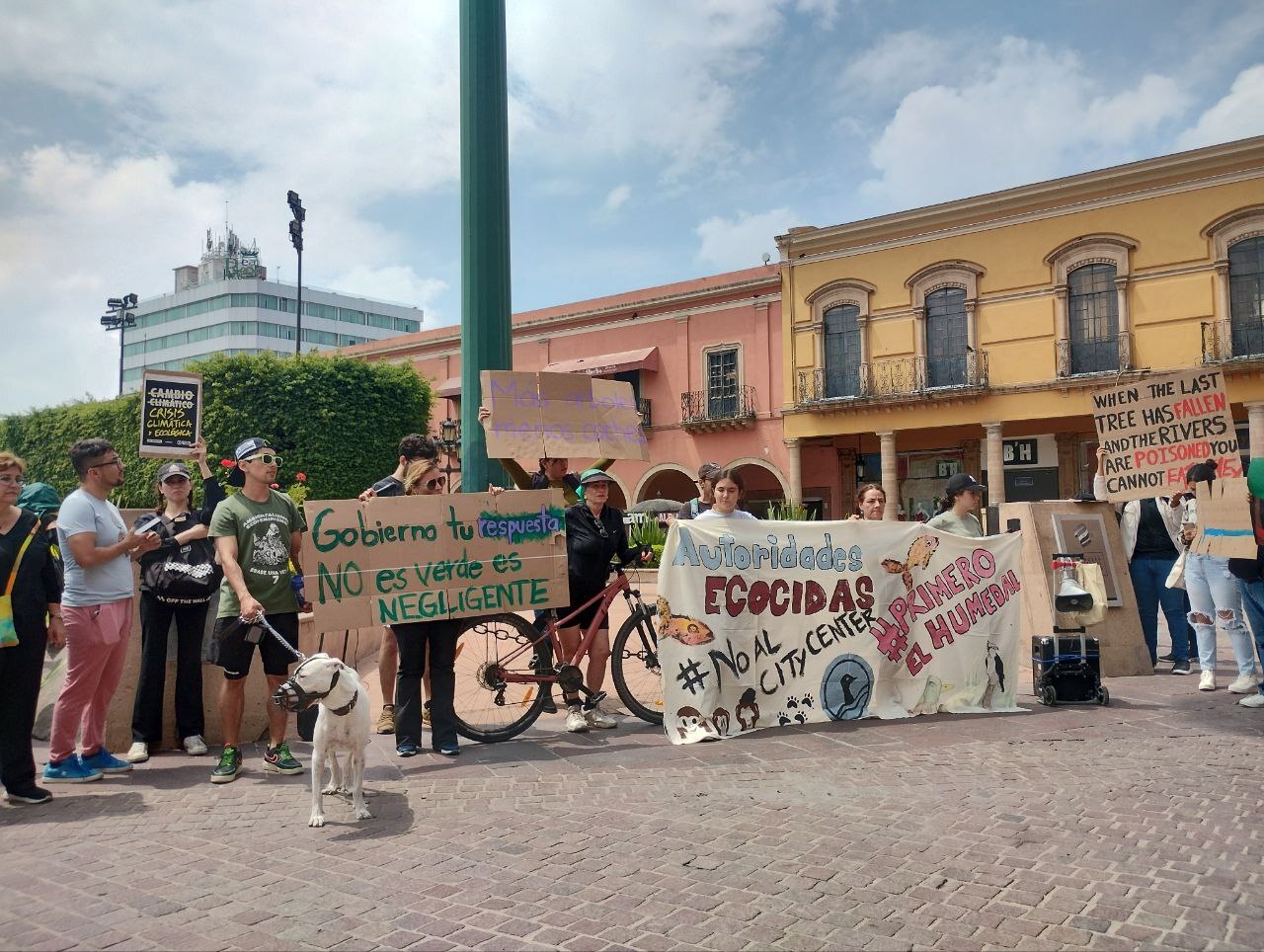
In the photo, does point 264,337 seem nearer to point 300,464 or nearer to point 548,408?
point 300,464

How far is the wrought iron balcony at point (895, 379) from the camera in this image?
993 inches

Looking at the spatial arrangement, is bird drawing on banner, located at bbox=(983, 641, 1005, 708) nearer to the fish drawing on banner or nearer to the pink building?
the fish drawing on banner

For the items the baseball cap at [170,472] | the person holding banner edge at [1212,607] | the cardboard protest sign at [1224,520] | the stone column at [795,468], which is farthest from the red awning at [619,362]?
the baseball cap at [170,472]

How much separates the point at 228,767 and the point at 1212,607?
22.9 ft

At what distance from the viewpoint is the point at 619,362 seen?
3012 cm

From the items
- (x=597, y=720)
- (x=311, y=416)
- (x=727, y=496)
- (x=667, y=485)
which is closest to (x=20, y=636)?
(x=597, y=720)

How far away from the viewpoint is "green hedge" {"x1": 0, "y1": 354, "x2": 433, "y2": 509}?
25.3m

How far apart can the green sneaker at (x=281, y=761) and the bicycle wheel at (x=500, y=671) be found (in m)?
1.07

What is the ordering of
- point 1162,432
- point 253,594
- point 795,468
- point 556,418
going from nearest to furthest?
point 253,594
point 556,418
point 1162,432
point 795,468

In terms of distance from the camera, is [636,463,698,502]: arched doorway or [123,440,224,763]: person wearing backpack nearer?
[123,440,224,763]: person wearing backpack

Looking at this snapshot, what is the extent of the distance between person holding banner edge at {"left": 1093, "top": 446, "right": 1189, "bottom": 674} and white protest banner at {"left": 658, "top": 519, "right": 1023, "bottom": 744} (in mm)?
2018

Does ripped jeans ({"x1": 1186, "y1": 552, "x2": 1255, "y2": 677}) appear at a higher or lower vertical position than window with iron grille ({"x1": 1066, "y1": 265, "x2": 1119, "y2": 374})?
lower

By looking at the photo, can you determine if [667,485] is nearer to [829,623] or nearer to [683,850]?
[829,623]

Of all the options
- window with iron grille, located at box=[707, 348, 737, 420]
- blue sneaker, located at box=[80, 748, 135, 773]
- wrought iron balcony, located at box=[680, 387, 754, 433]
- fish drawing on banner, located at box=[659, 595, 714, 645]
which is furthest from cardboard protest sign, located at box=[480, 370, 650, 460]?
window with iron grille, located at box=[707, 348, 737, 420]
